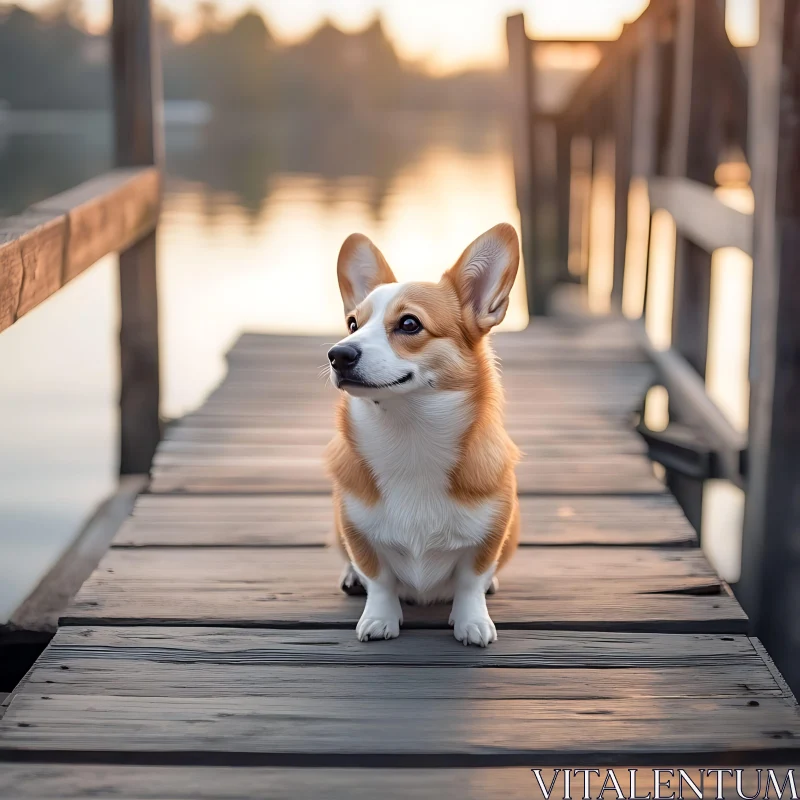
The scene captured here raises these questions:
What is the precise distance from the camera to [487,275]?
6.78 ft

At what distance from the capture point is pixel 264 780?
169cm

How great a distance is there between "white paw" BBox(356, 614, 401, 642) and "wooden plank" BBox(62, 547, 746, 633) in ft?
0.27

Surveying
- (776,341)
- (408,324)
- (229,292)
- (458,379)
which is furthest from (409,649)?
(229,292)

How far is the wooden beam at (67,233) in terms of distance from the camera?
7.26ft

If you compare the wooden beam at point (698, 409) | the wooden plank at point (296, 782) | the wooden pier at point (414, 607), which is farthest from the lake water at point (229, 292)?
the wooden plank at point (296, 782)

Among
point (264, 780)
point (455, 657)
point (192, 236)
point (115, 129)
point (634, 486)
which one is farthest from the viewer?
point (192, 236)

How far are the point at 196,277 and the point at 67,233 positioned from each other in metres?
6.43

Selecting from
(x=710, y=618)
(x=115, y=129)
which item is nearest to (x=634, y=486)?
(x=710, y=618)

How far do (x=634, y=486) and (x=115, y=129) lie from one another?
2.42 metres

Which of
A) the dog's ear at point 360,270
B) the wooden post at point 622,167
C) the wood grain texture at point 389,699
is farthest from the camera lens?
the wooden post at point 622,167

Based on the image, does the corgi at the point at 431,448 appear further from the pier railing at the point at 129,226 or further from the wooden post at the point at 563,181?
the wooden post at the point at 563,181

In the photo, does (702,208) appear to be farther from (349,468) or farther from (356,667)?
(356,667)

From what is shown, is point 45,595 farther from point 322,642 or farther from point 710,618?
point 710,618

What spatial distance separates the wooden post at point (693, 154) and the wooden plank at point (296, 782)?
2.68 metres
